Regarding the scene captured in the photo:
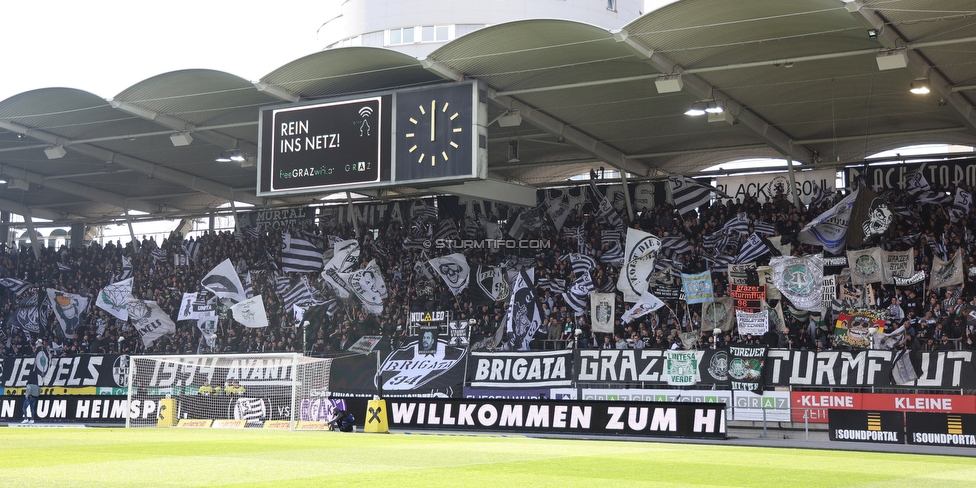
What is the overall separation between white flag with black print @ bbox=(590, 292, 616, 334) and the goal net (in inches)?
340

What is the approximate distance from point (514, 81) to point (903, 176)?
14.4 metres

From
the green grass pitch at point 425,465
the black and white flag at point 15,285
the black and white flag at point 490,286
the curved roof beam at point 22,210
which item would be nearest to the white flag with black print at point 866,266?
the black and white flag at point 490,286

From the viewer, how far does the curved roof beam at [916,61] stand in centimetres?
2097

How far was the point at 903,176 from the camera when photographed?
32.3 metres

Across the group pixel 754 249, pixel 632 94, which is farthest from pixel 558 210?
pixel 632 94

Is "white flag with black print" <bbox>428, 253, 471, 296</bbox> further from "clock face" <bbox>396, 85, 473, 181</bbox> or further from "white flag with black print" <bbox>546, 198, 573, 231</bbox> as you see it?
"clock face" <bbox>396, 85, 473, 181</bbox>

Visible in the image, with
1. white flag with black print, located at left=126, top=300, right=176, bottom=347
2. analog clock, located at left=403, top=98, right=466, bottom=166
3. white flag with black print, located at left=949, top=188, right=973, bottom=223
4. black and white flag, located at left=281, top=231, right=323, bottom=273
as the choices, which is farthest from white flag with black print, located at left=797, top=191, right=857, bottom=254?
white flag with black print, located at left=126, top=300, right=176, bottom=347

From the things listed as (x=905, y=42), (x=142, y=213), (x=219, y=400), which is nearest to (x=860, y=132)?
(x=905, y=42)

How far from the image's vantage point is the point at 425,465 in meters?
12.8

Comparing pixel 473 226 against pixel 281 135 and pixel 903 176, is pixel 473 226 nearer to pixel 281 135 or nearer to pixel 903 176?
pixel 281 135

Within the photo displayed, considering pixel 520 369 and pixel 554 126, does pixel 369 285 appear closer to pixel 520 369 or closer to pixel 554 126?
pixel 520 369

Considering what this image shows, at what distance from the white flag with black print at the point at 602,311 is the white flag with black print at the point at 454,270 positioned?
5.36 meters

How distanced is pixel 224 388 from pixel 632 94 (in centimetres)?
1531

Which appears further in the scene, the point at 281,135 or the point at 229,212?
the point at 229,212
